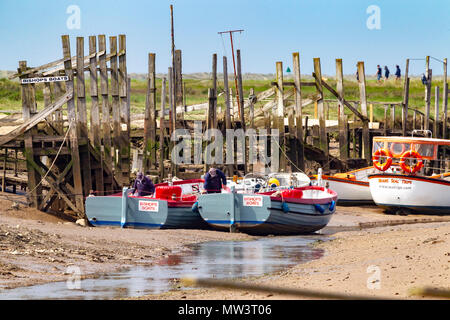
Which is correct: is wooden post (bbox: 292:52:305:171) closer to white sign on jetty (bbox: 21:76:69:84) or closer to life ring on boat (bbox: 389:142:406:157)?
life ring on boat (bbox: 389:142:406:157)

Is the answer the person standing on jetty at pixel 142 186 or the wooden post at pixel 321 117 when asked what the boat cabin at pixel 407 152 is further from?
the person standing on jetty at pixel 142 186

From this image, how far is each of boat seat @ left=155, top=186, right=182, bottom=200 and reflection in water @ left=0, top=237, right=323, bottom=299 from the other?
3.94 m

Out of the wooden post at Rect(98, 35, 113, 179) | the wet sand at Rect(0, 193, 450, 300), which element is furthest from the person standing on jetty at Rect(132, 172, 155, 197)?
the wooden post at Rect(98, 35, 113, 179)

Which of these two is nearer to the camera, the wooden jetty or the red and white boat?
the wooden jetty

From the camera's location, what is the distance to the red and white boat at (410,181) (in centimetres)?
2936

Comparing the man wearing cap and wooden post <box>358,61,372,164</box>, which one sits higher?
wooden post <box>358,61,372,164</box>

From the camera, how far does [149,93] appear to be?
32.0 m

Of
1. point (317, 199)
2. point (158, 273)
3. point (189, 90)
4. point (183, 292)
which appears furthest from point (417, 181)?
point (189, 90)

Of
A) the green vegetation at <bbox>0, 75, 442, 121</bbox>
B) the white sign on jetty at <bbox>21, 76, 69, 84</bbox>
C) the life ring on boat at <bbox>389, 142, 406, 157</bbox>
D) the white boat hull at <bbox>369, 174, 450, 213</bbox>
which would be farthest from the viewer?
the green vegetation at <bbox>0, 75, 442, 121</bbox>

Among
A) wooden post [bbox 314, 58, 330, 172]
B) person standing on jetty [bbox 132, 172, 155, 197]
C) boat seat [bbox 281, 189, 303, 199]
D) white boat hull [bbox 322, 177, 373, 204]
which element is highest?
wooden post [bbox 314, 58, 330, 172]

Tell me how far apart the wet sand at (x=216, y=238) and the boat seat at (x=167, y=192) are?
2.21 metres

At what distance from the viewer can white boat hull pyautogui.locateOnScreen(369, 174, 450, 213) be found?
96.2 feet

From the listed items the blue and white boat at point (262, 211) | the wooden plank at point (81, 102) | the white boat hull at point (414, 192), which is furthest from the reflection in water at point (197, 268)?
the white boat hull at point (414, 192)

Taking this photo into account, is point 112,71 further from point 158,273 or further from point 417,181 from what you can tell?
point 158,273
